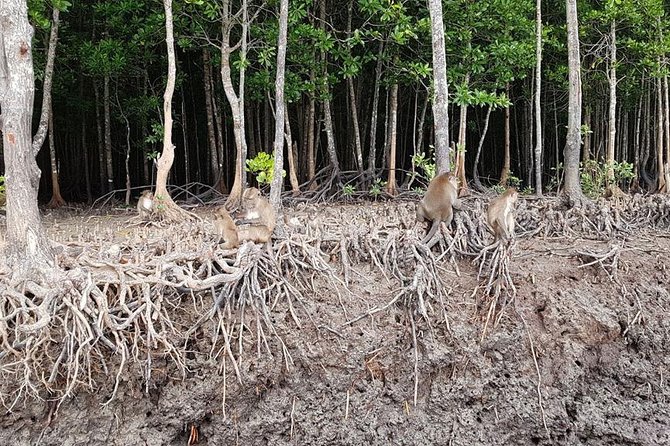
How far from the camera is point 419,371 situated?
7016 mm

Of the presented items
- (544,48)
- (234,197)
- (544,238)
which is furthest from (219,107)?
(544,238)

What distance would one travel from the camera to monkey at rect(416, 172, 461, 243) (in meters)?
7.12

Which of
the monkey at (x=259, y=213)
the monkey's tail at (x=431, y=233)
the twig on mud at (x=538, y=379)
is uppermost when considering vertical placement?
the monkey at (x=259, y=213)

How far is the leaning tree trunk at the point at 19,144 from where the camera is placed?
578 centimetres

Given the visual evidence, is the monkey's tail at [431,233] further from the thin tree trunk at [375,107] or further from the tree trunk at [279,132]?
the thin tree trunk at [375,107]

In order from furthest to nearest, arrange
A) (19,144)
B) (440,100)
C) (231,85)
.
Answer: (231,85)
(440,100)
(19,144)

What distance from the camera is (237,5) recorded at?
41.7ft

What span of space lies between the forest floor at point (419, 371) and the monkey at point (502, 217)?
0.49 meters

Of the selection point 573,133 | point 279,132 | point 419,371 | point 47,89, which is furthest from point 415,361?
point 47,89

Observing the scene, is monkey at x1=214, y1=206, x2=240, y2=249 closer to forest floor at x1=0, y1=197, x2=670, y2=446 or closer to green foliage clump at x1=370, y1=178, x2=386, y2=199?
forest floor at x1=0, y1=197, x2=670, y2=446

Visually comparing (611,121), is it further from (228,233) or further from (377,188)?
(228,233)

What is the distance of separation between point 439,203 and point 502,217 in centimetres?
84

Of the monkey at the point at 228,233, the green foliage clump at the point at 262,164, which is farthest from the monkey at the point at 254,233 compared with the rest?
the green foliage clump at the point at 262,164

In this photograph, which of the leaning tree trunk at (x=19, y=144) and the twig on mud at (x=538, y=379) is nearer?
the leaning tree trunk at (x=19, y=144)
